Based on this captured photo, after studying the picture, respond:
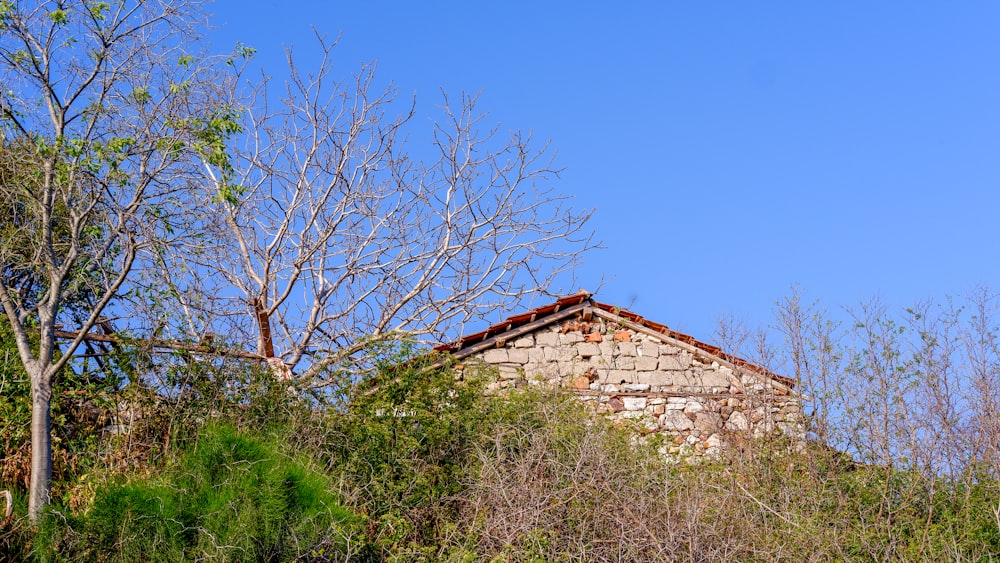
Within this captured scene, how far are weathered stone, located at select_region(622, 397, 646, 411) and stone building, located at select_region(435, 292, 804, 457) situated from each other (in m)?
0.01

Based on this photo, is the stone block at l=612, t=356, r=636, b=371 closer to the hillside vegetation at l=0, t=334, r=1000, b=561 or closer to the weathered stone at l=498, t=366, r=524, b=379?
the weathered stone at l=498, t=366, r=524, b=379

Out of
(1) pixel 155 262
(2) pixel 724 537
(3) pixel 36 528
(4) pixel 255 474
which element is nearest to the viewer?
(4) pixel 255 474

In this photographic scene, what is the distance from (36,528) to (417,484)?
10.0 ft

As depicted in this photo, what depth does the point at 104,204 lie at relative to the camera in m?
9.05

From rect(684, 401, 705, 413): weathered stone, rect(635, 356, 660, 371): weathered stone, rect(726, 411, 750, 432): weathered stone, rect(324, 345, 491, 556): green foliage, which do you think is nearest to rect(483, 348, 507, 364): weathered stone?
rect(635, 356, 660, 371): weathered stone

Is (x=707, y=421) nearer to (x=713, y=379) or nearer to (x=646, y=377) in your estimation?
(x=713, y=379)

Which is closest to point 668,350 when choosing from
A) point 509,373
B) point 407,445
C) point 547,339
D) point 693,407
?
point 693,407

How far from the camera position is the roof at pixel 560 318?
12.5 m

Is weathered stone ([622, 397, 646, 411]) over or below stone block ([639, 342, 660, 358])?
below

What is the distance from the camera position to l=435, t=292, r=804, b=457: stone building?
12.3 m

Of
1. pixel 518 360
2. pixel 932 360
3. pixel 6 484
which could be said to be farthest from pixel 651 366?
pixel 6 484

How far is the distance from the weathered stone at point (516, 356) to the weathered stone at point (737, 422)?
2680mm

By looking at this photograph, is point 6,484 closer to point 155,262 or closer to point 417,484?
point 155,262

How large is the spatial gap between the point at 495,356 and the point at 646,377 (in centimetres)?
198
